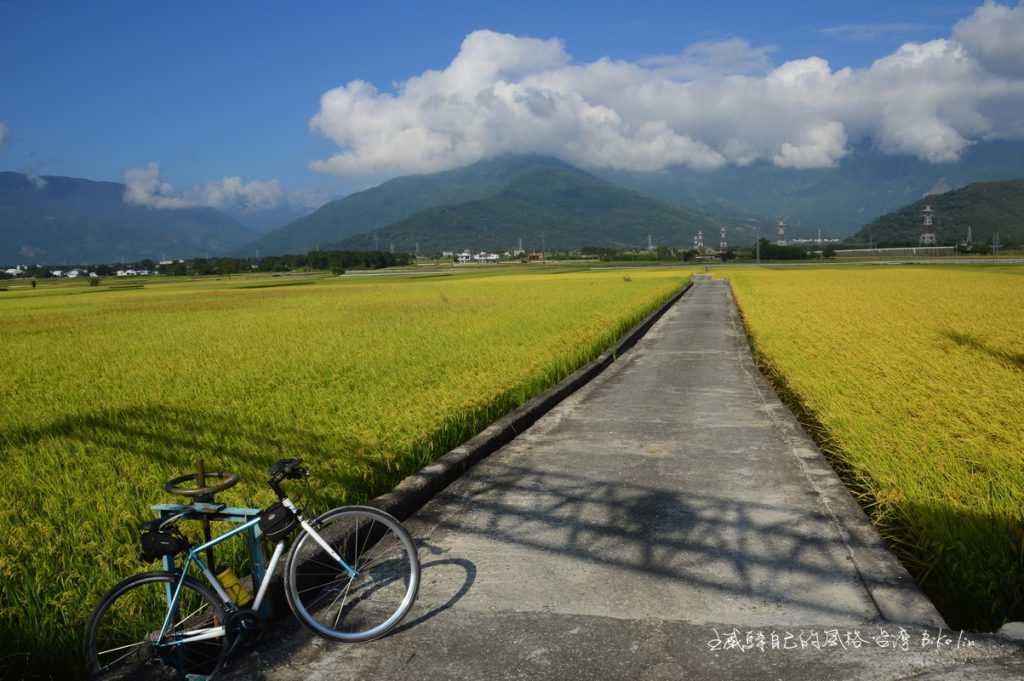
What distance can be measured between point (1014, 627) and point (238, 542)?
381 centimetres

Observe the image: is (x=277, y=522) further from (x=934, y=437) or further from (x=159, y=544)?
(x=934, y=437)

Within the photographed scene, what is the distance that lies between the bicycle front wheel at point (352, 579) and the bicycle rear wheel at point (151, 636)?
374 mm

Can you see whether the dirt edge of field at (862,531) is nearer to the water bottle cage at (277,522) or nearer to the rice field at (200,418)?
the water bottle cage at (277,522)

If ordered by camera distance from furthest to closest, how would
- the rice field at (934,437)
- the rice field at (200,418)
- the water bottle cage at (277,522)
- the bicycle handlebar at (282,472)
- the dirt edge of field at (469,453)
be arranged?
1. the dirt edge of field at (469,453)
2. the rice field at (200,418)
3. the rice field at (934,437)
4. the bicycle handlebar at (282,472)
5. the water bottle cage at (277,522)

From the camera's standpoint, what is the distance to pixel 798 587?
357 cm

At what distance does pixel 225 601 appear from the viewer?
309 centimetres

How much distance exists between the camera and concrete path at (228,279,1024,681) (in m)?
2.96

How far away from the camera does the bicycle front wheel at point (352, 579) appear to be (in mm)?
3326

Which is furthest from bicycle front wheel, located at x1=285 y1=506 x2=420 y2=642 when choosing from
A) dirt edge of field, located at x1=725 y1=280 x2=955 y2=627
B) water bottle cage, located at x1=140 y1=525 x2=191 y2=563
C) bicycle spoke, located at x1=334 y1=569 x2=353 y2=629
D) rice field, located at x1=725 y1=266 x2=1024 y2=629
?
Answer: rice field, located at x1=725 y1=266 x2=1024 y2=629

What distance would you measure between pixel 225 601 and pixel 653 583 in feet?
6.59

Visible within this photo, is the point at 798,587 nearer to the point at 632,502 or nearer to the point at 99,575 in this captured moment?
the point at 632,502

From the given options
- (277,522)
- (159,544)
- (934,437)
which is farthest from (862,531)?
(159,544)

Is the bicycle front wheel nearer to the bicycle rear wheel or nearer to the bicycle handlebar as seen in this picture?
the bicycle handlebar

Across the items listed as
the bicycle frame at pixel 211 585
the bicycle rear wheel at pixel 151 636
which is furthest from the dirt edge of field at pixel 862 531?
the bicycle rear wheel at pixel 151 636
